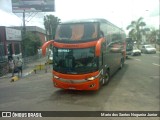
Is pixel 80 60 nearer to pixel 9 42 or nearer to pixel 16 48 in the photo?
pixel 9 42

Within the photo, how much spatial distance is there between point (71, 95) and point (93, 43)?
8.54ft

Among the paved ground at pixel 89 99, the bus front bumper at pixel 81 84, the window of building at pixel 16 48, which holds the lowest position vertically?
the paved ground at pixel 89 99

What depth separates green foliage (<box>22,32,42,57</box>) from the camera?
95.0ft

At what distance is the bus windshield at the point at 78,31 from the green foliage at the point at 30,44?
2005cm

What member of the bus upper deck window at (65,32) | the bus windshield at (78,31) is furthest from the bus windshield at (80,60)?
the bus upper deck window at (65,32)

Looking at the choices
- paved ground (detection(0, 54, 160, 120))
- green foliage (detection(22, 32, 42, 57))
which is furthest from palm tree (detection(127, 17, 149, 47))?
paved ground (detection(0, 54, 160, 120))

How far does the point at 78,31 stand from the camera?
9.44m

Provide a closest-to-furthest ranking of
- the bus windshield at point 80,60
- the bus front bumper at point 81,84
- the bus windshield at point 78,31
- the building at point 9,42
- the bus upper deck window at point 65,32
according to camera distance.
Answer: the bus front bumper at point 81,84
the bus windshield at point 80,60
the bus windshield at point 78,31
the bus upper deck window at point 65,32
the building at point 9,42

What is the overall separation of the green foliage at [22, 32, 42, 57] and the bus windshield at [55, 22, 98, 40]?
65.8 ft

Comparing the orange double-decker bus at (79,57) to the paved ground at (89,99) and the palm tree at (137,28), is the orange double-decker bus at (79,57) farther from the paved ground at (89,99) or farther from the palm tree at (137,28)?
the palm tree at (137,28)

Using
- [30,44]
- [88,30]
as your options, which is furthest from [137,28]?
[88,30]

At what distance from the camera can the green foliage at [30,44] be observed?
95.0 ft

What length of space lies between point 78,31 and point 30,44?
2220 centimetres

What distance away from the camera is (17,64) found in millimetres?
15734
